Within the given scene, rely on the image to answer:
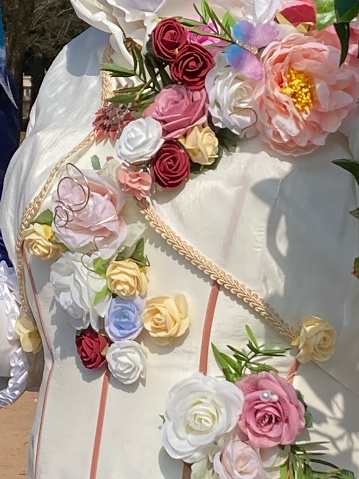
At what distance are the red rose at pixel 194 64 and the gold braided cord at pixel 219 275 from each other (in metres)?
0.17

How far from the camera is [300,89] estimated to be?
109 cm

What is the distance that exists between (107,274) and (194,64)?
30cm

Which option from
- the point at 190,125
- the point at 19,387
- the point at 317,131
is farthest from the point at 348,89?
the point at 19,387

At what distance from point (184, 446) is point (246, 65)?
480 millimetres

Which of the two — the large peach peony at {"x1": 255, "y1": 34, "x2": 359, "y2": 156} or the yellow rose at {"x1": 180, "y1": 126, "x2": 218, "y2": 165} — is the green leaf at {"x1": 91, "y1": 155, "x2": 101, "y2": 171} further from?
the large peach peony at {"x1": 255, "y1": 34, "x2": 359, "y2": 156}

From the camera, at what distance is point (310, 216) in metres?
1.10

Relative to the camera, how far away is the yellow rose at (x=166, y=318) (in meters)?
1.14

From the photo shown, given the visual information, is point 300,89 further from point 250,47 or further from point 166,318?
point 166,318

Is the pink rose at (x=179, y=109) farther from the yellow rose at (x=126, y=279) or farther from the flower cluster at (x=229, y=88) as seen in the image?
the yellow rose at (x=126, y=279)

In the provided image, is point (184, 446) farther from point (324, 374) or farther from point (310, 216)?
point (310, 216)

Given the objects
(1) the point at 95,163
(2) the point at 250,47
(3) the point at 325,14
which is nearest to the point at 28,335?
(1) the point at 95,163

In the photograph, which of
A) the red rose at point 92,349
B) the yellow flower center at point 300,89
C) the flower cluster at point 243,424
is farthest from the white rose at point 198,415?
the yellow flower center at point 300,89

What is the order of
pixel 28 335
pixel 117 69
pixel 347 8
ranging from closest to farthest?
1. pixel 347 8
2. pixel 117 69
3. pixel 28 335

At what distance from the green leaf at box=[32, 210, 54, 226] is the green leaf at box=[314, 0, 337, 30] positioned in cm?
47
